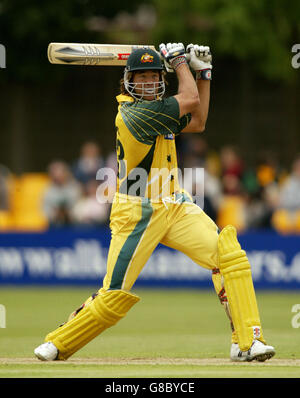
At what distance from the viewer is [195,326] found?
Result: 391 inches

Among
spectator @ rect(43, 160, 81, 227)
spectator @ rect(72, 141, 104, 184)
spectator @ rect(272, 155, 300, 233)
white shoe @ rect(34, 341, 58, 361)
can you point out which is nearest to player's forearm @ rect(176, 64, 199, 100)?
white shoe @ rect(34, 341, 58, 361)

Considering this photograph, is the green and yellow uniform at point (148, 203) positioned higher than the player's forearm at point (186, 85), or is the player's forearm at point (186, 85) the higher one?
the player's forearm at point (186, 85)

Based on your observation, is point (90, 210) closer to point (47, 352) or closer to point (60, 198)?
point (60, 198)

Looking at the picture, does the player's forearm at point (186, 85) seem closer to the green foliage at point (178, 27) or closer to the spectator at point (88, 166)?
the spectator at point (88, 166)

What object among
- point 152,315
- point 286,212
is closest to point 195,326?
point 152,315

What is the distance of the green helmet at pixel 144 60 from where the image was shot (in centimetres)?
693

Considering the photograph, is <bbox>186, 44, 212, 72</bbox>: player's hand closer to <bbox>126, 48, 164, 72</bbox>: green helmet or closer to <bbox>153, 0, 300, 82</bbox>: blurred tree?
<bbox>126, 48, 164, 72</bbox>: green helmet

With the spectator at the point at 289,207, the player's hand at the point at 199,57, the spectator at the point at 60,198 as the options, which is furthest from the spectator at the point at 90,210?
the player's hand at the point at 199,57

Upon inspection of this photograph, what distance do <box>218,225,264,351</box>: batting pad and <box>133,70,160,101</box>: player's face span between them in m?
1.15

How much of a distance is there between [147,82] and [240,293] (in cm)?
164

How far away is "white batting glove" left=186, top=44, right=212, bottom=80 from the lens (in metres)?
7.13

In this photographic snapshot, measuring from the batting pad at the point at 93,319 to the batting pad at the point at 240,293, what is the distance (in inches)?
26.4

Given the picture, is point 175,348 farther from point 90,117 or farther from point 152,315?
point 90,117

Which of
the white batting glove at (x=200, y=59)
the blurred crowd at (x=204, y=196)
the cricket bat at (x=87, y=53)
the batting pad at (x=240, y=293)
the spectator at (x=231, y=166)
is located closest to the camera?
the batting pad at (x=240, y=293)
